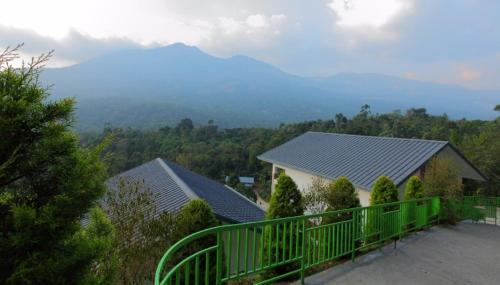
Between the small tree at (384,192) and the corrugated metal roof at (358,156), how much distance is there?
4628 millimetres

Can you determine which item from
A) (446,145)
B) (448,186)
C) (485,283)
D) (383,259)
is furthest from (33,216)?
(446,145)

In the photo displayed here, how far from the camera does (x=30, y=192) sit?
339cm

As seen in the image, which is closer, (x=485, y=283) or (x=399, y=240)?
(x=485, y=283)

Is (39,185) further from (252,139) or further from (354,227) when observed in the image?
(252,139)

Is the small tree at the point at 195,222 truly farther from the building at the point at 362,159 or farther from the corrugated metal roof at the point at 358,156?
the corrugated metal roof at the point at 358,156

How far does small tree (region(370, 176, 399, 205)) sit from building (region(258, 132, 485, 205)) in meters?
4.59

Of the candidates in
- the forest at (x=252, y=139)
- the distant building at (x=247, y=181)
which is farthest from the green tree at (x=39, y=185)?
the distant building at (x=247, y=181)

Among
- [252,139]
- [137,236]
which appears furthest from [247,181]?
[137,236]

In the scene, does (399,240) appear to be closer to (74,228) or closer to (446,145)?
(74,228)

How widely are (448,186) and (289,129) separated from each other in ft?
121

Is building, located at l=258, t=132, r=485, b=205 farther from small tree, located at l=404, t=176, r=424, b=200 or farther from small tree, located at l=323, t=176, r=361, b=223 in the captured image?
small tree, located at l=323, t=176, r=361, b=223

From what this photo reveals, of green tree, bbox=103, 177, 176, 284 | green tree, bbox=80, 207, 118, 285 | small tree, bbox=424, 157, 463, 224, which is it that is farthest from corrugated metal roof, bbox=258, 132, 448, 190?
green tree, bbox=80, 207, 118, 285

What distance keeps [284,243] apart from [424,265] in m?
3.72

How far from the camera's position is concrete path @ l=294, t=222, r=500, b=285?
18.4 ft
